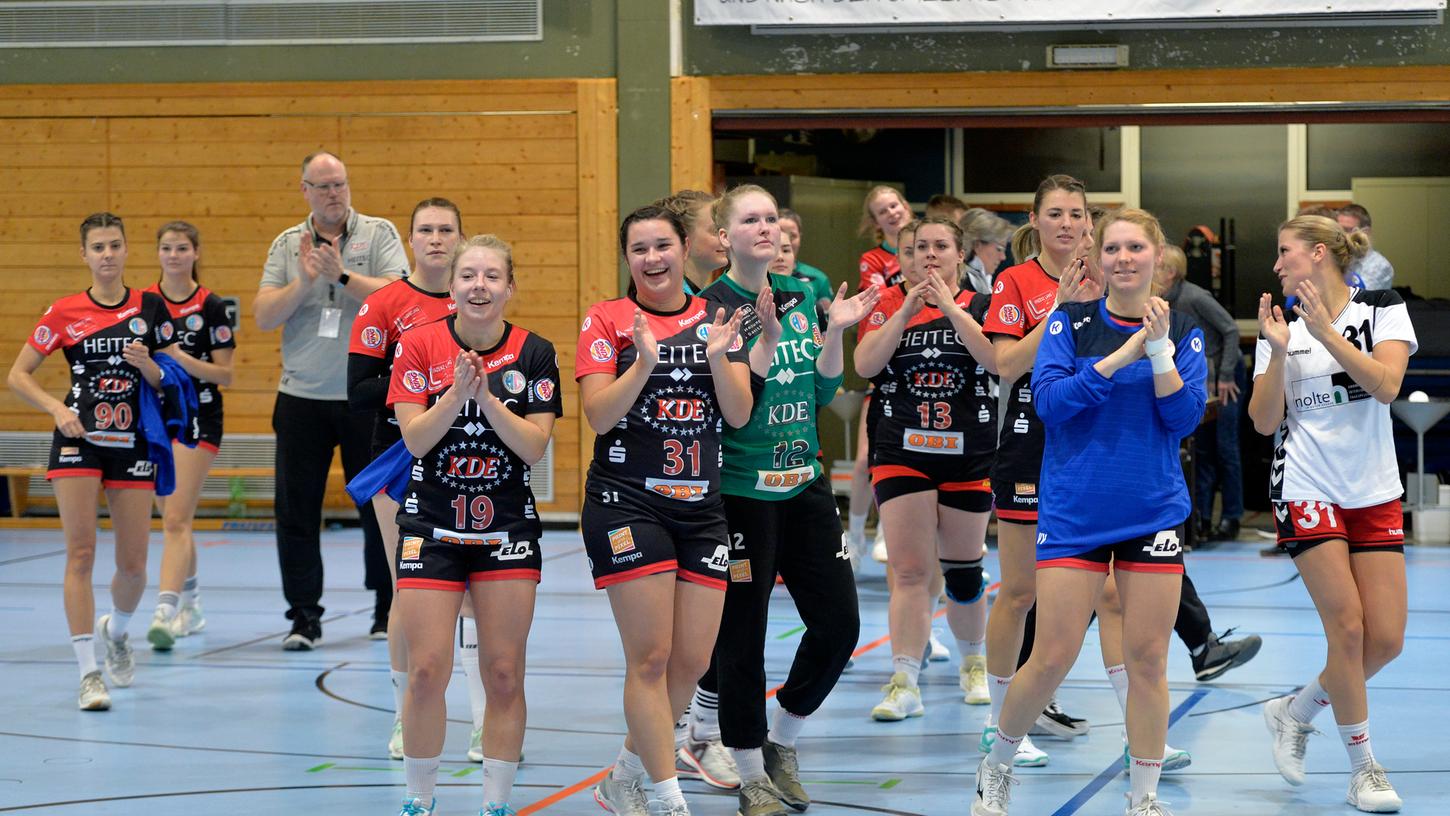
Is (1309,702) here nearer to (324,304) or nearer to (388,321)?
(388,321)

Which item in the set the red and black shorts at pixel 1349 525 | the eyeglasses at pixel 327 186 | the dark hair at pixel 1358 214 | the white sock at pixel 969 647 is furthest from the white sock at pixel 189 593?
the dark hair at pixel 1358 214

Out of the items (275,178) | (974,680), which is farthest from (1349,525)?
(275,178)

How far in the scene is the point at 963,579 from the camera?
5.84m

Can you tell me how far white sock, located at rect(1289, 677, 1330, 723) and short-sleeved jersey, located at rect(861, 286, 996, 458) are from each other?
4.57ft

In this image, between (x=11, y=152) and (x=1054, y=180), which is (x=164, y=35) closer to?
(x=11, y=152)

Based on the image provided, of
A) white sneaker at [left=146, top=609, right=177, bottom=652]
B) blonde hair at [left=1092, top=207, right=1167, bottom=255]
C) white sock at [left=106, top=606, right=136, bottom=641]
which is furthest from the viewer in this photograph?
white sneaker at [left=146, top=609, right=177, bottom=652]

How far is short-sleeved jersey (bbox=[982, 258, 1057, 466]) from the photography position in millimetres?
4992

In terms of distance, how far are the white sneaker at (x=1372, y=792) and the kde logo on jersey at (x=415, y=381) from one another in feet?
9.56

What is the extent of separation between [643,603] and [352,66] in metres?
8.94

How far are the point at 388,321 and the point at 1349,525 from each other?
120 inches

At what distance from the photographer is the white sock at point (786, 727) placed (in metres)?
4.68

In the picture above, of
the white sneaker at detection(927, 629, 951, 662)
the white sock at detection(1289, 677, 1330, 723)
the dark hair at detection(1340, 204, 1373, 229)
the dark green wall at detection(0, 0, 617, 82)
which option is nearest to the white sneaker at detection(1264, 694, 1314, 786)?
the white sock at detection(1289, 677, 1330, 723)

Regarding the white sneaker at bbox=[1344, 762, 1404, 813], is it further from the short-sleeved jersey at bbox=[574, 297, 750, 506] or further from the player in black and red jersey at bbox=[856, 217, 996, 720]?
the short-sleeved jersey at bbox=[574, 297, 750, 506]

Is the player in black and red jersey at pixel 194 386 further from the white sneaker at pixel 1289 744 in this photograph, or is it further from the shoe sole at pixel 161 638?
the white sneaker at pixel 1289 744
